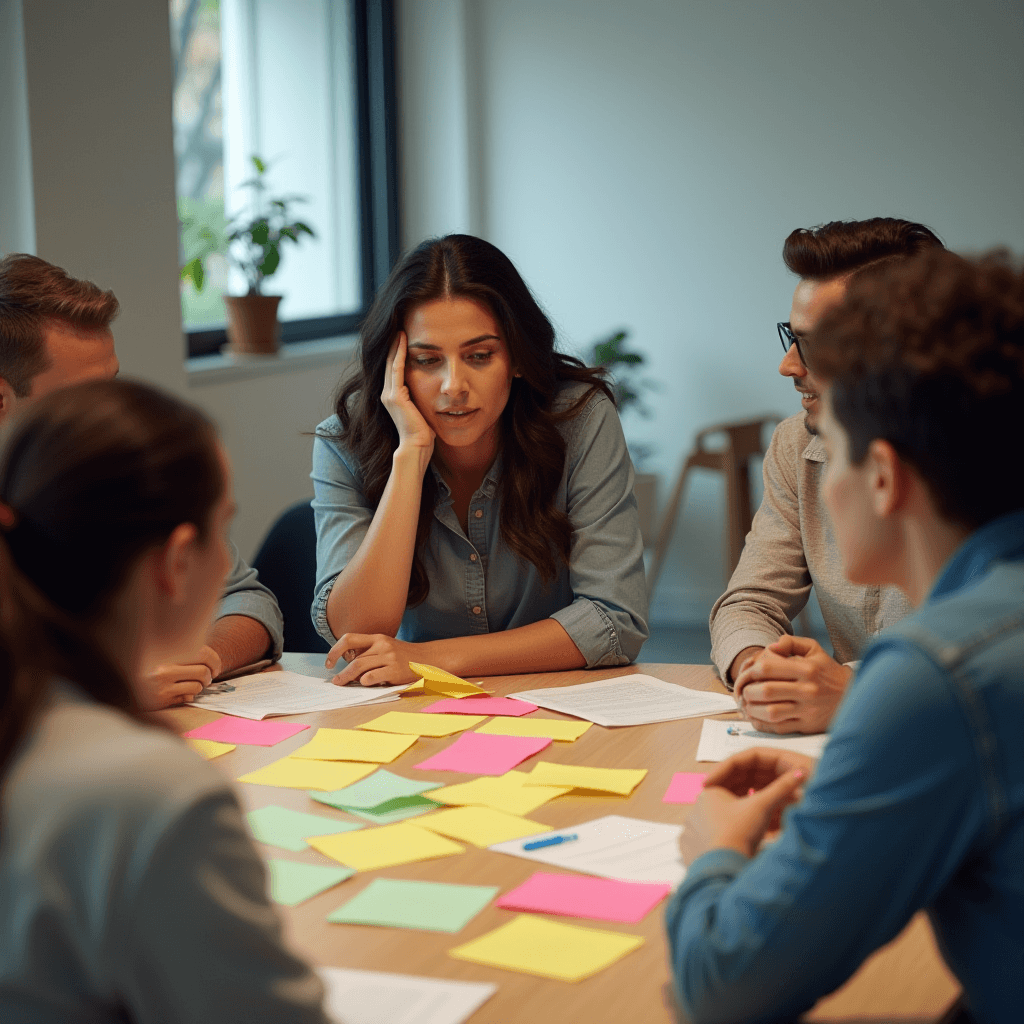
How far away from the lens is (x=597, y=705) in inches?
72.0

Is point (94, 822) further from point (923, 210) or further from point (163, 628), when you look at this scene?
point (923, 210)

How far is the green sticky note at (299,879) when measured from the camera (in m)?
1.20

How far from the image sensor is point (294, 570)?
254 centimetres

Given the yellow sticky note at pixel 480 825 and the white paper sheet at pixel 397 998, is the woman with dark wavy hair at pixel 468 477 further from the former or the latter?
the white paper sheet at pixel 397 998

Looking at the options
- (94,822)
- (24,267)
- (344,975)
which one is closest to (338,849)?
(344,975)

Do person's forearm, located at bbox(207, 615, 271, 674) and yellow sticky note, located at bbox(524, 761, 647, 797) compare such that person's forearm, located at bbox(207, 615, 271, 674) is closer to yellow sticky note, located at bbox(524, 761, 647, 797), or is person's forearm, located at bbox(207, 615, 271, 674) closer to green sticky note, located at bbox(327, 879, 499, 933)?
yellow sticky note, located at bbox(524, 761, 647, 797)

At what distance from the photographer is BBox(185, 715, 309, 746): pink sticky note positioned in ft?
5.56

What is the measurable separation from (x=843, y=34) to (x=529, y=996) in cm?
454

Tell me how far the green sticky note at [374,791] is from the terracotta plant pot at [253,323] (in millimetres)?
2844

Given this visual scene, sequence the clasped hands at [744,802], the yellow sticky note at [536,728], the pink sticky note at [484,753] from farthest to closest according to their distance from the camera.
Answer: the yellow sticky note at [536,728]
the pink sticky note at [484,753]
the clasped hands at [744,802]

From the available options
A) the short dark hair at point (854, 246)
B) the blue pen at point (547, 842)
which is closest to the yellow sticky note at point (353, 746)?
the blue pen at point (547, 842)

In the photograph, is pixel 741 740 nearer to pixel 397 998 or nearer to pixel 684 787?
pixel 684 787

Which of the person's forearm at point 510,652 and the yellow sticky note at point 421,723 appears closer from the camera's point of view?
the yellow sticky note at point 421,723

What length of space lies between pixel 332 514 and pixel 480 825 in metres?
1.08
